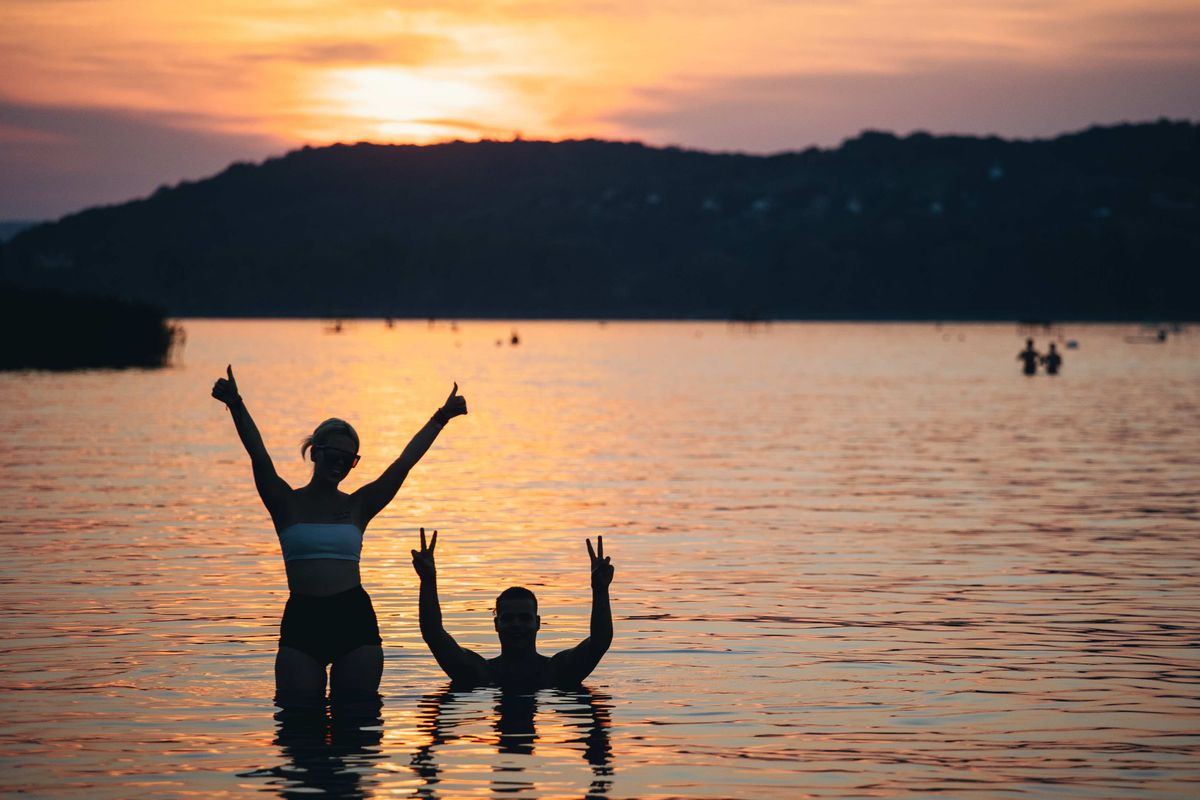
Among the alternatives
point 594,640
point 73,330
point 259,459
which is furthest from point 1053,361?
point 259,459

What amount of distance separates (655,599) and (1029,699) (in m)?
6.77

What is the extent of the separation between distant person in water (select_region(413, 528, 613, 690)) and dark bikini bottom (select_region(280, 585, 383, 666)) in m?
0.60

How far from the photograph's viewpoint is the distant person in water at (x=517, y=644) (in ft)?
45.1

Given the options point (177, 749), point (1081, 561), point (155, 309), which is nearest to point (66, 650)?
point (177, 749)

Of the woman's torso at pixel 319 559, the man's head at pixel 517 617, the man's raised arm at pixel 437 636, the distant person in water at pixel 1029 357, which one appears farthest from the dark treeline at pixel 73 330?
the woman's torso at pixel 319 559

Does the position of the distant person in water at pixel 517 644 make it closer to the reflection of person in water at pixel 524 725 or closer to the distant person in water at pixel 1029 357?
the reflection of person in water at pixel 524 725

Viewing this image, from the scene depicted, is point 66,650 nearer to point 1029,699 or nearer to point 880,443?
point 1029,699

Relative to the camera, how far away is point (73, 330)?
94500mm

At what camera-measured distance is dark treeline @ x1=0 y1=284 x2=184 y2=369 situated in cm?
9144

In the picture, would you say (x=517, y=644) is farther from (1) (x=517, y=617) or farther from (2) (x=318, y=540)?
(2) (x=318, y=540)

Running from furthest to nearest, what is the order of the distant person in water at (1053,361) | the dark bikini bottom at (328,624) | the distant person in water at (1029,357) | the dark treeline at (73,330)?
the distant person in water at (1053,361)
the distant person in water at (1029,357)
the dark treeline at (73,330)
the dark bikini bottom at (328,624)

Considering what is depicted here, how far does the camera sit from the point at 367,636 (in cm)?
1345

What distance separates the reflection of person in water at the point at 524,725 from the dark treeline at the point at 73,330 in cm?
8011

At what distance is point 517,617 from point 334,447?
104 inches
